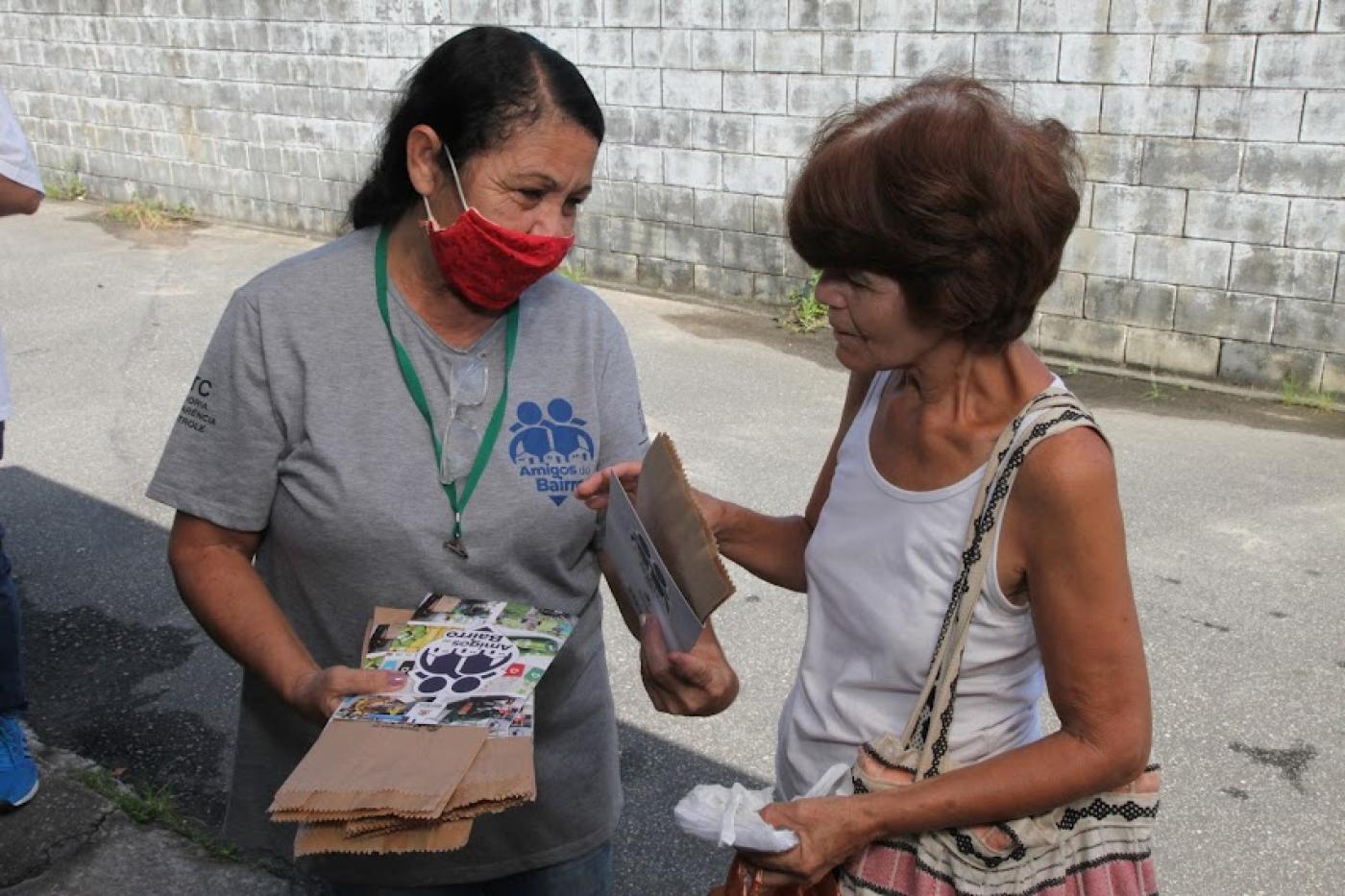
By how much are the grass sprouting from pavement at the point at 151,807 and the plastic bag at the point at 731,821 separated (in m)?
1.98

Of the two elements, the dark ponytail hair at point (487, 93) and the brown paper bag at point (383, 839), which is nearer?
the brown paper bag at point (383, 839)

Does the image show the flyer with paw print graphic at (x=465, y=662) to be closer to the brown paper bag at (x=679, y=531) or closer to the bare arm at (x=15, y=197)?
the brown paper bag at (x=679, y=531)

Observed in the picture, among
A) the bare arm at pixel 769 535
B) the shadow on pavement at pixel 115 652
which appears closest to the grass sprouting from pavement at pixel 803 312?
the shadow on pavement at pixel 115 652

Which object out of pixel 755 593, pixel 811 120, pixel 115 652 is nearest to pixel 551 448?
pixel 755 593

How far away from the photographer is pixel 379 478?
184cm

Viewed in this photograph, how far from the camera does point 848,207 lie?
1.63 meters

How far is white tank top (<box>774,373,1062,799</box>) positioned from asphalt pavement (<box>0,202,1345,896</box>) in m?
1.52

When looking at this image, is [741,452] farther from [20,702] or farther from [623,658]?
[20,702]

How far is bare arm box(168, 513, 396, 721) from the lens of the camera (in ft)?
5.85

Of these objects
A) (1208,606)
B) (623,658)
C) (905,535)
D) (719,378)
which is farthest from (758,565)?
(719,378)

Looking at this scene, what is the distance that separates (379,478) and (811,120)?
6460mm

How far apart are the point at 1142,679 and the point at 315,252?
51.2 inches

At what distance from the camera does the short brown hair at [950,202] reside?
61.3 inches

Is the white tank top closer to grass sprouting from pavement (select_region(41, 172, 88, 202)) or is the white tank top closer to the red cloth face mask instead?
the red cloth face mask
